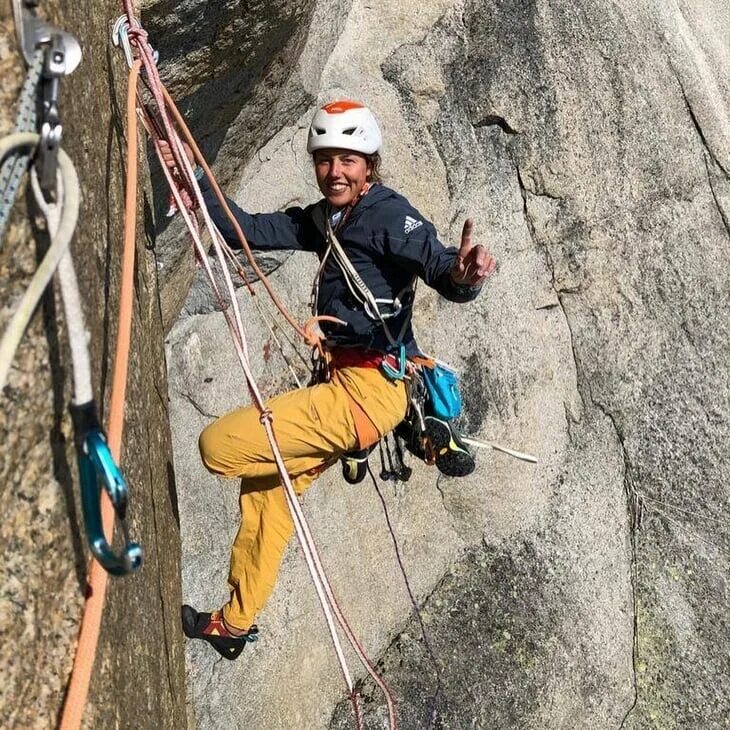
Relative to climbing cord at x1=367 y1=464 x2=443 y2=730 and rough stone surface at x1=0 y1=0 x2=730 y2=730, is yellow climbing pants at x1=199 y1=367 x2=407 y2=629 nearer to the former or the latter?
rough stone surface at x1=0 y1=0 x2=730 y2=730

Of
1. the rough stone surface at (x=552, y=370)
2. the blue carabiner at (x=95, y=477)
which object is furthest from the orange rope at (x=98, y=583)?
the rough stone surface at (x=552, y=370)

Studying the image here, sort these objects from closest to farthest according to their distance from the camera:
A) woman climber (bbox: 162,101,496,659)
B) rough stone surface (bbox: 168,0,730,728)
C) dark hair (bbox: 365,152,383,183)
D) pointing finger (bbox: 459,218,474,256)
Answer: pointing finger (bbox: 459,218,474,256) → woman climber (bbox: 162,101,496,659) → dark hair (bbox: 365,152,383,183) → rough stone surface (bbox: 168,0,730,728)

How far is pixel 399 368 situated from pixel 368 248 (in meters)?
0.56

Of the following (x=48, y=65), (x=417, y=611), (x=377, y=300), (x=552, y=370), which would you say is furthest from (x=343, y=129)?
(x=417, y=611)

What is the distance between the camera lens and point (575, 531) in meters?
5.69

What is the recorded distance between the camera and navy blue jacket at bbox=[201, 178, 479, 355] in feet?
9.88

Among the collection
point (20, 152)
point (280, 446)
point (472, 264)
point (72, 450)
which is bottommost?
point (280, 446)

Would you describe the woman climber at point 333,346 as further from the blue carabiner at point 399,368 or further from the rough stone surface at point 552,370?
the rough stone surface at point 552,370

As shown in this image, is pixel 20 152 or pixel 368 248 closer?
pixel 20 152

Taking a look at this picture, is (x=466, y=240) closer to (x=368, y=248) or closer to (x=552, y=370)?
(x=368, y=248)

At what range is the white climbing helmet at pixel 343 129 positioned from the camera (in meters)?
3.22

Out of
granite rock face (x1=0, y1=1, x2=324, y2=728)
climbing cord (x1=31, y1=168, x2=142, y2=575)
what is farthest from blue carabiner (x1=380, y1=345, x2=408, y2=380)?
climbing cord (x1=31, y1=168, x2=142, y2=575)

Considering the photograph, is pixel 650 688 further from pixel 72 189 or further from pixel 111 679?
pixel 72 189

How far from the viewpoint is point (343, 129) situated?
322cm
